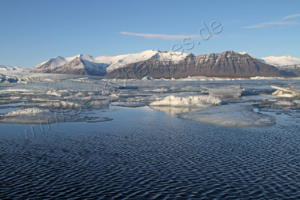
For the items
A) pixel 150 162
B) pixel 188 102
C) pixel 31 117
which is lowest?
pixel 150 162

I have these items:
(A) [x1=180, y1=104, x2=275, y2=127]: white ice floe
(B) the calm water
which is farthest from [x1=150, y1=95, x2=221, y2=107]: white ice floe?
(B) the calm water

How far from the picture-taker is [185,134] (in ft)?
32.0

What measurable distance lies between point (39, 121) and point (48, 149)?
14.8ft

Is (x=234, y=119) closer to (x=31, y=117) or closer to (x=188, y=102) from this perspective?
(x=188, y=102)

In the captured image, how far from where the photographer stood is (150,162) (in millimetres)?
6926

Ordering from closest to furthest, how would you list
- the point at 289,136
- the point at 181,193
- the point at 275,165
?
1. the point at 181,193
2. the point at 275,165
3. the point at 289,136

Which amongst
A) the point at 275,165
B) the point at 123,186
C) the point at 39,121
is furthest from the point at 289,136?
the point at 39,121

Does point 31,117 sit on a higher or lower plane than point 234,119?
higher

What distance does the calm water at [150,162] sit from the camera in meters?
5.38

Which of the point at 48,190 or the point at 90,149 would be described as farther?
the point at 90,149

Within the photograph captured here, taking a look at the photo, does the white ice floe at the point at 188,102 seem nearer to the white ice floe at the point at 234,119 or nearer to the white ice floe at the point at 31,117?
the white ice floe at the point at 234,119

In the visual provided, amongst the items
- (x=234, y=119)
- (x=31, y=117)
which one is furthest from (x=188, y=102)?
(x=31, y=117)

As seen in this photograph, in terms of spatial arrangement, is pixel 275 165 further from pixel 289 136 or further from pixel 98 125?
pixel 98 125

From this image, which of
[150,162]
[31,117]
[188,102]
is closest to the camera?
[150,162]
